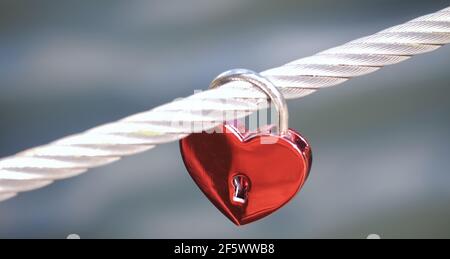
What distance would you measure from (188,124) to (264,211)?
11 cm

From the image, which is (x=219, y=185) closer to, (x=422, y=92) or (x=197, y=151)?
(x=197, y=151)

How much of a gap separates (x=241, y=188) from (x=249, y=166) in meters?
0.02

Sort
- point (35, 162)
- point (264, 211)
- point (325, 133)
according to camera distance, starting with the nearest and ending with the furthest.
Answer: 1. point (35, 162)
2. point (264, 211)
3. point (325, 133)

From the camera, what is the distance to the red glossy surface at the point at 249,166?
43 centimetres

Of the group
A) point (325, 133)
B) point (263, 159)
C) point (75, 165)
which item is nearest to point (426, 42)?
point (263, 159)

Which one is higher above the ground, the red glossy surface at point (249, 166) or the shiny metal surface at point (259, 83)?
the shiny metal surface at point (259, 83)

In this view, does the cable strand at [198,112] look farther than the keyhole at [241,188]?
No

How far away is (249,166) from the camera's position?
0.45 metres

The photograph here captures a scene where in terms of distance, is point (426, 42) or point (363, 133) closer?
point (426, 42)

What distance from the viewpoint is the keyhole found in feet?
1.49

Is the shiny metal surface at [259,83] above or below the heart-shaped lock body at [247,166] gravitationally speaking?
above

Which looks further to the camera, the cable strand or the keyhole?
the keyhole

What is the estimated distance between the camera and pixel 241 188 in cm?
46

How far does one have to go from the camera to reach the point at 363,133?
102 cm
